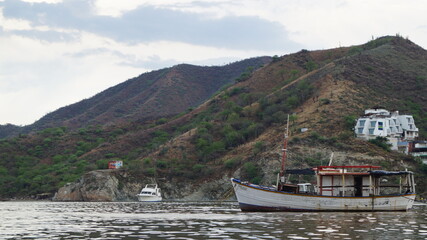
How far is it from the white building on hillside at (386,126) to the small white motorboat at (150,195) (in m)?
39.6

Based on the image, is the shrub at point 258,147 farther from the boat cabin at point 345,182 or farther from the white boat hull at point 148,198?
the boat cabin at point 345,182

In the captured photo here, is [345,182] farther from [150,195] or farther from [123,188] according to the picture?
[123,188]

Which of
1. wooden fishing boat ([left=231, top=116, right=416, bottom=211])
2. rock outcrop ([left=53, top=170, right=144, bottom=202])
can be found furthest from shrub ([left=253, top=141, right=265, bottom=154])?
wooden fishing boat ([left=231, top=116, right=416, bottom=211])

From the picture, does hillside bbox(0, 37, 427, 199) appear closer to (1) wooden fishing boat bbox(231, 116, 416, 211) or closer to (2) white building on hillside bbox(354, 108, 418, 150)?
(2) white building on hillside bbox(354, 108, 418, 150)

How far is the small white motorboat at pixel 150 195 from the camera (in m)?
93.6

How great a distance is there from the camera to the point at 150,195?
310 ft

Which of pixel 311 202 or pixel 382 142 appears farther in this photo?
pixel 382 142

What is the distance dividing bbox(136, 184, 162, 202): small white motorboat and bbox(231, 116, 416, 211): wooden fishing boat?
1748 inches

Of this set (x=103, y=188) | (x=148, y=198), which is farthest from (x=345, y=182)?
Result: (x=103, y=188)

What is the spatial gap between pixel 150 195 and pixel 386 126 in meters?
48.0

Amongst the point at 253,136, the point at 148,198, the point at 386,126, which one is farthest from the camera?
the point at 253,136

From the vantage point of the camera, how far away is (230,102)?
14862cm

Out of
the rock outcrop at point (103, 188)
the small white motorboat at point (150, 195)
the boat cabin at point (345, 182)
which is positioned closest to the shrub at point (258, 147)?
the small white motorboat at point (150, 195)

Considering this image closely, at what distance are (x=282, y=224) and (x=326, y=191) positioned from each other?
19544 millimetres
